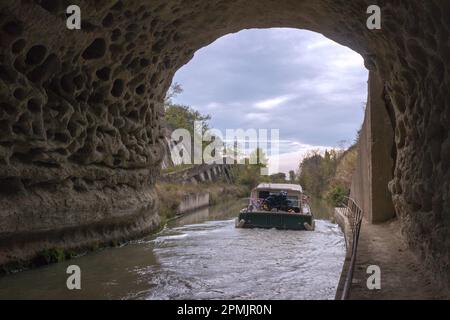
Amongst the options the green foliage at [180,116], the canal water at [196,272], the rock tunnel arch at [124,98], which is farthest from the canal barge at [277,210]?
the green foliage at [180,116]

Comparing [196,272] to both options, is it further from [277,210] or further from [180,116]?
[180,116]

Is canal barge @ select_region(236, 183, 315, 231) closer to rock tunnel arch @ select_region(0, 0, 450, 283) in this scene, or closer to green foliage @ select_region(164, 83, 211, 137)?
rock tunnel arch @ select_region(0, 0, 450, 283)

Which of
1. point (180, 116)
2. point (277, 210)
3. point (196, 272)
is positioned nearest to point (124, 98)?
point (196, 272)

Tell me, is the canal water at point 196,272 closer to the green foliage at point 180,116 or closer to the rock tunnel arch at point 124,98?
the rock tunnel arch at point 124,98

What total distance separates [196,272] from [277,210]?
9854 mm

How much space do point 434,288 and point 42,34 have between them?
6.43 m

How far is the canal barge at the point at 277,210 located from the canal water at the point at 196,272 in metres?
3.12

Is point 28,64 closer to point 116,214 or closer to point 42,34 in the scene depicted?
point 42,34

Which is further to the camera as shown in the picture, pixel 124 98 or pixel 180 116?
pixel 180 116

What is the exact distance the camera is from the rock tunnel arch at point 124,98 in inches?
240

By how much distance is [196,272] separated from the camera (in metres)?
7.73

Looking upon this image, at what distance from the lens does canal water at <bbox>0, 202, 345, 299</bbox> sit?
6.26m

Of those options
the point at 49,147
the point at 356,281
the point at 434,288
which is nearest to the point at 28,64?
the point at 49,147

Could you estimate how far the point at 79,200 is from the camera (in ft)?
30.5
